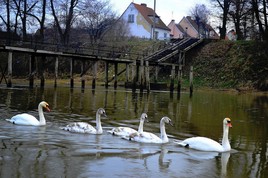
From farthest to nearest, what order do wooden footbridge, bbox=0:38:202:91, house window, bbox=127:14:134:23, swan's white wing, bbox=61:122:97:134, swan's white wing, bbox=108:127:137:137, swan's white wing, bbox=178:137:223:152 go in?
house window, bbox=127:14:134:23 → wooden footbridge, bbox=0:38:202:91 → swan's white wing, bbox=61:122:97:134 → swan's white wing, bbox=108:127:137:137 → swan's white wing, bbox=178:137:223:152

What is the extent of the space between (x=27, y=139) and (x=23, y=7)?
49.9m

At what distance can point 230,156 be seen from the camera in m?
12.6

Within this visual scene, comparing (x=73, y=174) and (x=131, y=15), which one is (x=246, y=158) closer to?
(x=73, y=174)

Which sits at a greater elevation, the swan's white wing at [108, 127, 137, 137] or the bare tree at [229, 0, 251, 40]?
the bare tree at [229, 0, 251, 40]

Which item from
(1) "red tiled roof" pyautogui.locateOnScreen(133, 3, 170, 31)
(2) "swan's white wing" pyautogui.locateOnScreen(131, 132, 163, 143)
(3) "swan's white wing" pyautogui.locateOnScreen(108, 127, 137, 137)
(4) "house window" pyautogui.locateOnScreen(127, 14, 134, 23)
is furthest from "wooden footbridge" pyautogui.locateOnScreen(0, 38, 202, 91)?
(4) "house window" pyautogui.locateOnScreen(127, 14, 134, 23)

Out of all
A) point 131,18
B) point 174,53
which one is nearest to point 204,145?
point 174,53

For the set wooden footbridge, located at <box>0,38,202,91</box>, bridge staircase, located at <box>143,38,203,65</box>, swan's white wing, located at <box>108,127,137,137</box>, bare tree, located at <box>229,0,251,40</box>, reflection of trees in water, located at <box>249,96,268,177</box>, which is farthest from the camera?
bare tree, located at <box>229,0,251,40</box>

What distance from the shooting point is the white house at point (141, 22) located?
302 ft

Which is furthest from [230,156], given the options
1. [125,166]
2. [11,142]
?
[11,142]

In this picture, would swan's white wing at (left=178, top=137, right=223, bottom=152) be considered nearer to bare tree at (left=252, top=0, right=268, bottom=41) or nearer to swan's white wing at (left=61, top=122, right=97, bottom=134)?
swan's white wing at (left=61, top=122, right=97, bottom=134)

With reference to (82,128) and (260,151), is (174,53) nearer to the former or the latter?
(82,128)

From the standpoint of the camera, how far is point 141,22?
305ft

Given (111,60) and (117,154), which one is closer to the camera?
(117,154)

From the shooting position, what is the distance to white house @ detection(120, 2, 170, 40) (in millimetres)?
92125
